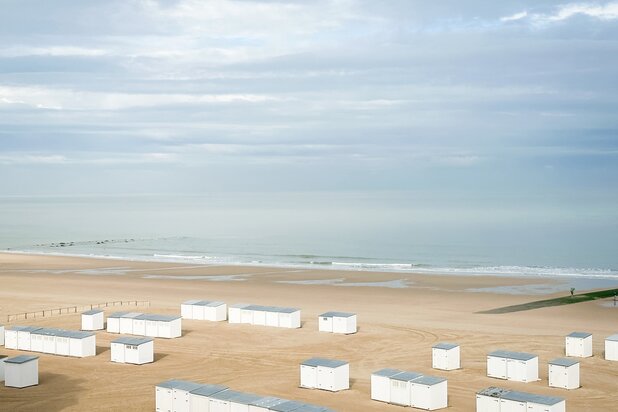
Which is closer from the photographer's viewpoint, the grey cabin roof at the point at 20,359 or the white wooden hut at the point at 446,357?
the grey cabin roof at the point at 20,359

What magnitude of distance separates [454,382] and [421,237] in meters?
102

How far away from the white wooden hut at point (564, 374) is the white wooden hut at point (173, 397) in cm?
1627

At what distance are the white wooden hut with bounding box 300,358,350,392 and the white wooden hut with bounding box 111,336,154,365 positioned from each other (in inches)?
367

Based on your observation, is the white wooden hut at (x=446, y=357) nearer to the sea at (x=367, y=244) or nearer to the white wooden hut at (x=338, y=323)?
the white wooden hut at (x=338, y=323)

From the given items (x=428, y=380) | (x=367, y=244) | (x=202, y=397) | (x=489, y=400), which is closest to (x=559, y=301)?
(x=428, y=380)

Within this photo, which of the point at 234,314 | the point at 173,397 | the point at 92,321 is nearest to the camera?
the point at 173,397

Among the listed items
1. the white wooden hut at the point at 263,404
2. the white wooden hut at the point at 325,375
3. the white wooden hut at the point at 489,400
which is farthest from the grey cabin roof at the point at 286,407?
the white wooden hut at the point at 489,400

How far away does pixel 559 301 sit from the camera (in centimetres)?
6250

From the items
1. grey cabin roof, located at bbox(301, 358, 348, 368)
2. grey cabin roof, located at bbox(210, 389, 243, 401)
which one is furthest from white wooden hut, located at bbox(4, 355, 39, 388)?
grey cabin roof, located at bbox(301, 358, 348, 368)

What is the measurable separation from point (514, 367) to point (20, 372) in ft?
76.1

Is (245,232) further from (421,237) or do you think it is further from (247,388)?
(247,388)

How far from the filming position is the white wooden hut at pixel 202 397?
31.0 m

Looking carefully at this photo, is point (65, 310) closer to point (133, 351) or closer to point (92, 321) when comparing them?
point (92, 321)

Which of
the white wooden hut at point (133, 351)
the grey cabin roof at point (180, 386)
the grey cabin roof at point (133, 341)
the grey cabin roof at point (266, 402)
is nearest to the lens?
the grey cabin roof at point (266, 402)
